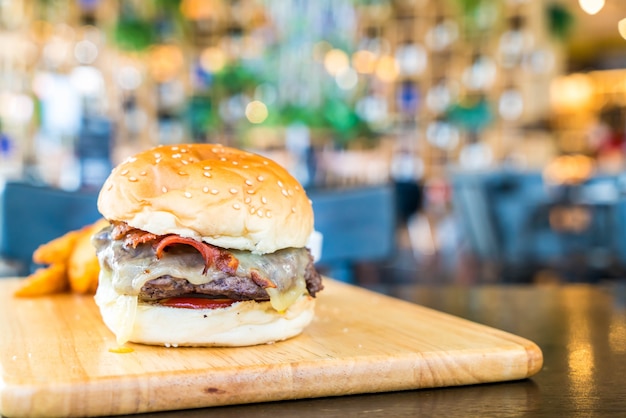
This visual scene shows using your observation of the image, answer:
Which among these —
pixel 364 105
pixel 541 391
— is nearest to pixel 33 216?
pixel 541 391

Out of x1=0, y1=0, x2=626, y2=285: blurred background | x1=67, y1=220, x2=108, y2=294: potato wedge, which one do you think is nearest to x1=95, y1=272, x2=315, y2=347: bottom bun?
x1=67, y1=220, x2=108, y2=294: potato wedge

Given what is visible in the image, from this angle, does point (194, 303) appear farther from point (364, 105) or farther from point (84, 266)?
point (364, 105)

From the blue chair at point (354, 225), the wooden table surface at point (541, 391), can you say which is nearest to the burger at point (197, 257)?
the wooden table surface at point (541, 391)

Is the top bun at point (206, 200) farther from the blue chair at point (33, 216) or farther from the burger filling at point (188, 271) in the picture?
the blue chair at point (33, 216)

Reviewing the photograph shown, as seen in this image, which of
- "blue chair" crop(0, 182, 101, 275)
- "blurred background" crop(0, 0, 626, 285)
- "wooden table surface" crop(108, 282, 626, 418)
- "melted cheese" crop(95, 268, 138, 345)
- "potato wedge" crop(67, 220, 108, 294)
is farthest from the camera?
"blurred background" crop(0, 0, 626, 285)

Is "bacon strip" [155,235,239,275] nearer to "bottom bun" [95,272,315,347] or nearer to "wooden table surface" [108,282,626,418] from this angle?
"bottom bun" [95,272,315,347]

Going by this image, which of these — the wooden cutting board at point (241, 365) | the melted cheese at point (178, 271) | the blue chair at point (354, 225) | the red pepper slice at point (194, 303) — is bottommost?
the blue chair at point (354, 225)
